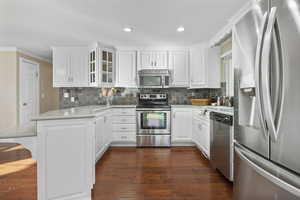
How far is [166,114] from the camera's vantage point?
3.74 meters

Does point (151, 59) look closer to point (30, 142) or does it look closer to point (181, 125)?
→ point (181, 125)

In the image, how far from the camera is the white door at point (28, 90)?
4.28 m

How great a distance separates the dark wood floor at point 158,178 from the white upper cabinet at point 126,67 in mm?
1735

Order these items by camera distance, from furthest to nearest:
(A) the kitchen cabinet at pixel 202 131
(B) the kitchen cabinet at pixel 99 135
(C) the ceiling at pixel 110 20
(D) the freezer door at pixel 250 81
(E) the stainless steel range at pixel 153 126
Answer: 1. (E) the stainless steel range at pixel 153 126
2. (A) the kitchen cabinet at pixel 202 131
3. (B) the kitchen cabinet at pixel 99 135
4. (C) the ceiling at pixel 110 20
5. (D) the freezer door at pixel 250 81

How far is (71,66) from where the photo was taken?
4.02 metres

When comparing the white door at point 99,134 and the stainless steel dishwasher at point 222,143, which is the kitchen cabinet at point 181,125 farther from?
the white door at point 99,134

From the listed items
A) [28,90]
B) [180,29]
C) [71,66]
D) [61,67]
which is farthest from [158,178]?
[28,90]

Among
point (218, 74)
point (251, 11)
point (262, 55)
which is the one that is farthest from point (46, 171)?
point (218, 74)

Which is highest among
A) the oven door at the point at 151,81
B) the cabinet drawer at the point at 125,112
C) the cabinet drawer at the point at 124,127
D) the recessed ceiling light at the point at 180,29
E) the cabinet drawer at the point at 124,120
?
the recessed ceiling light at the point at 180,29

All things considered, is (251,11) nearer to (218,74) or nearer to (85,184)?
(85,184)

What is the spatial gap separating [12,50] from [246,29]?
505cm

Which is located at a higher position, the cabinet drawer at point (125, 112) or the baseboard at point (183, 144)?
the cabinet drawer at point (125, 112)

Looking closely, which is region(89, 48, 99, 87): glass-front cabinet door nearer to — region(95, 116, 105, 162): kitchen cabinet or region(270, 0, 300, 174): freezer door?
region(95, 116, 105, 162): kitchen cabinet

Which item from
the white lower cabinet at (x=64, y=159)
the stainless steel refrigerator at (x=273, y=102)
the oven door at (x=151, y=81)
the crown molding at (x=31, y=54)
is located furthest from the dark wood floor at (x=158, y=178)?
the crown molding at (x=31, y=54)
